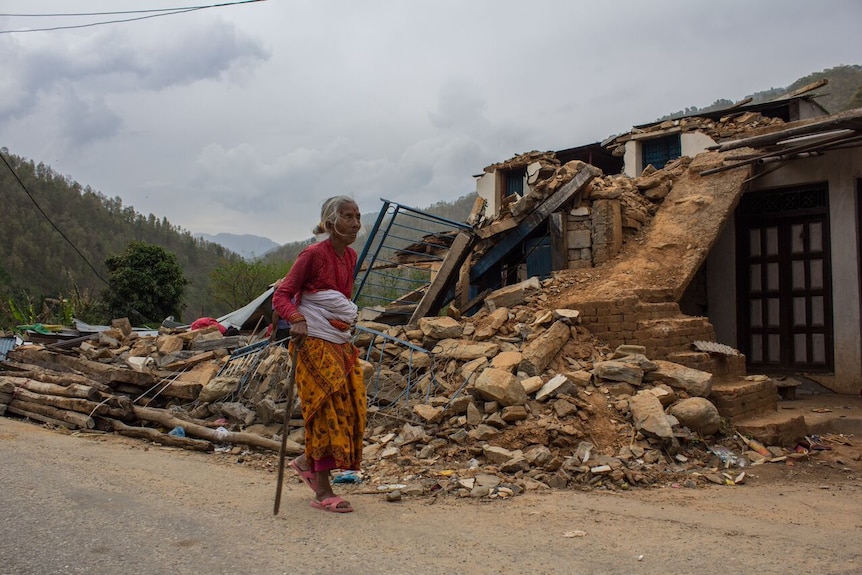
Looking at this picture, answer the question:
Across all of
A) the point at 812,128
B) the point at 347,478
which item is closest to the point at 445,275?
the point at 347,478

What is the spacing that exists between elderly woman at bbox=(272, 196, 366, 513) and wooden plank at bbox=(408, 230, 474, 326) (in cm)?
484

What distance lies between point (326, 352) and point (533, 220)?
5.57 meters

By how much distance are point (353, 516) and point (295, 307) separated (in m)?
1.17

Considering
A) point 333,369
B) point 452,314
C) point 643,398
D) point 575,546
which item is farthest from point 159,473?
point 452,314

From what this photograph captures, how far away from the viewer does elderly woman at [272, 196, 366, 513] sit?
342 centimetres

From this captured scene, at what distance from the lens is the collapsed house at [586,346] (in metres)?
5.07

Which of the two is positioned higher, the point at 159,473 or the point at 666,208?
the point at 666,208

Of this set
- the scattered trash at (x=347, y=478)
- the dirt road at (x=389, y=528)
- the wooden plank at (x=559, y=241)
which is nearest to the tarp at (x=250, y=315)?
the wooden plank at (x=559, y=241)

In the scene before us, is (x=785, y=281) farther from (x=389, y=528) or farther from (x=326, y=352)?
(x=389, y=528)

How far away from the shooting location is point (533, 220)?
853cm

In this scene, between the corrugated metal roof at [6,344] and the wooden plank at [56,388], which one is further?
the corrugated metal roof at [6,344]

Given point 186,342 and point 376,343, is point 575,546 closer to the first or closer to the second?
point 376,343

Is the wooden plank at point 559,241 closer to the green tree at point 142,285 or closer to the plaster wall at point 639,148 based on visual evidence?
the plaster wall at point 639,148

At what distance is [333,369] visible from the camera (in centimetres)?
347
